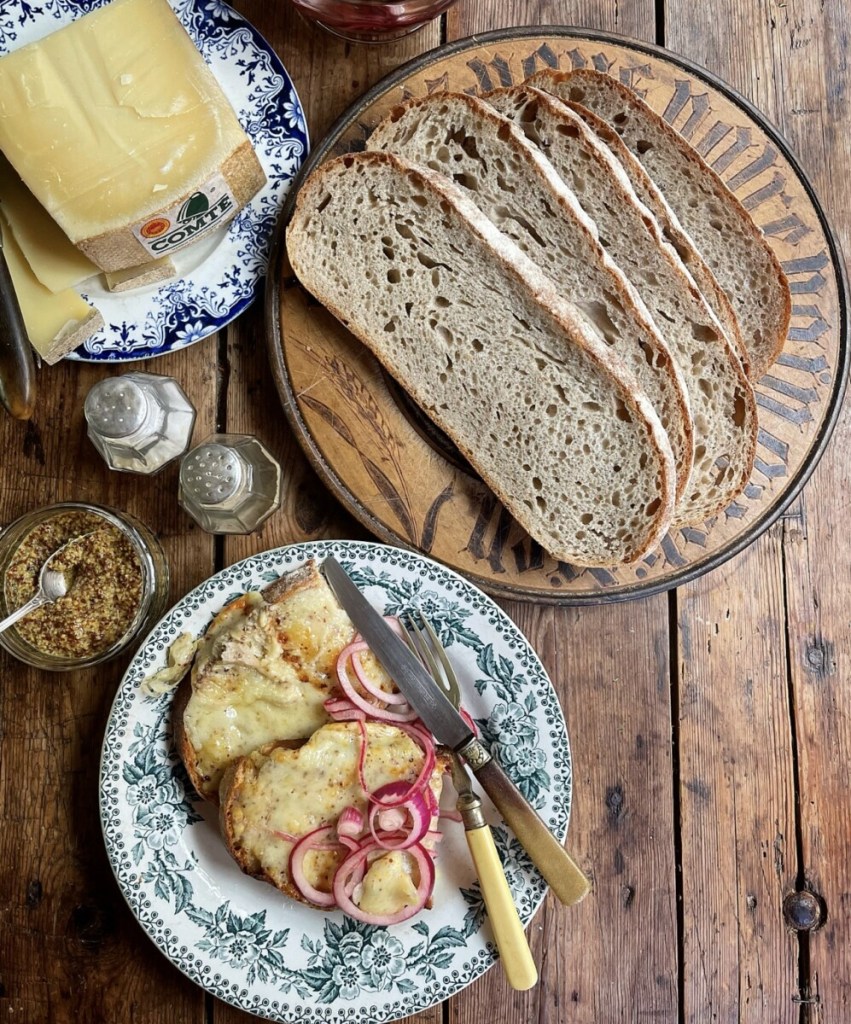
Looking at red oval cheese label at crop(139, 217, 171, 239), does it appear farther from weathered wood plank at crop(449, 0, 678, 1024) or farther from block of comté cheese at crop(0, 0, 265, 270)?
weathered wood plank at crop(449, 0, 678, 1024)

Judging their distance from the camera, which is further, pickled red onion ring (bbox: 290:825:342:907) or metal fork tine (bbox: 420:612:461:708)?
metal fork tine (bbox: 420:612:461:708)

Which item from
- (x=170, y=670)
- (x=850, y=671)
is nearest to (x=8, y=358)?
(x=170, y=670)

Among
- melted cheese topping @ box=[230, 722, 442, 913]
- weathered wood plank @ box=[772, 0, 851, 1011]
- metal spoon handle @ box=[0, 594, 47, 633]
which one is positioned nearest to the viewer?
melted cheese topping @ box=[230, 722, 442, 913]

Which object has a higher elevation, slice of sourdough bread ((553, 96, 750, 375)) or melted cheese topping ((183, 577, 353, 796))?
slice of sourdough bread ((553, 96, 750, 375))

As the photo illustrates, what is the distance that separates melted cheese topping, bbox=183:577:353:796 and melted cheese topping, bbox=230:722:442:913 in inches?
3.2

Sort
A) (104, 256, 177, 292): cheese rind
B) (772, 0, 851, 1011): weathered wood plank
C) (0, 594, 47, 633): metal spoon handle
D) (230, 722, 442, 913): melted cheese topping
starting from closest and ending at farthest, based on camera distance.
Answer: (230, 722, 442, 913): melted cheese topping < (0, 594, 47, 633): metal spoon handle < (104, 256, 177, 292): cheese rind < (772, 0, 851, 1011): weathered wood plank

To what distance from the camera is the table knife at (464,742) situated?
5.70 ft

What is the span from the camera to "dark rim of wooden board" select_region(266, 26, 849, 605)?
1.88m

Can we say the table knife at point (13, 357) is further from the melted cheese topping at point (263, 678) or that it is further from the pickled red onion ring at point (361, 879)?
the pickled red onion ring at point (361, 879)

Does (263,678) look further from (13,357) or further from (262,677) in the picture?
(13,357)

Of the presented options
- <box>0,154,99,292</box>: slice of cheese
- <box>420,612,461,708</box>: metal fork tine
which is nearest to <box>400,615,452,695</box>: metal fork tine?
<box>420,612,461,708</box>: metal fork tine

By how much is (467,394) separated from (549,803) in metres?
0.84

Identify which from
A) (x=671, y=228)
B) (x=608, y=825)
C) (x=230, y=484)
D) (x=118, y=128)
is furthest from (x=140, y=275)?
(x=608, y=825)

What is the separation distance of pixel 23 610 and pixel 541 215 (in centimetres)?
130
